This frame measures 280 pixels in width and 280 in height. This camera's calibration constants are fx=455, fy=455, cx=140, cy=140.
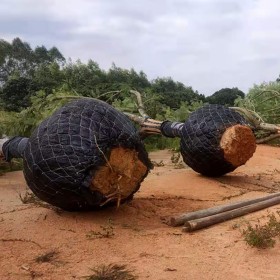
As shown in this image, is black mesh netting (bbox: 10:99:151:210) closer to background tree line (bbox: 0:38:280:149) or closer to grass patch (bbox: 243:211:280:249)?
grass patch (bbox: 243:211:280:249)

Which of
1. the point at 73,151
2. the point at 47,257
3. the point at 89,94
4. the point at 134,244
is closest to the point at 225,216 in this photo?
the point at 134,244

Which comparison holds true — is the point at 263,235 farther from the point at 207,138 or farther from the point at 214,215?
the point at 207,138

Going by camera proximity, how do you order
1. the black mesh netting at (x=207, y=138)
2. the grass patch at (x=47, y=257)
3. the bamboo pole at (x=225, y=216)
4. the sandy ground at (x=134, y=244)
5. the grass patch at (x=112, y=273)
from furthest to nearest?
1. the black mesh netting at (x=207, y=138)
2. the bamboo pole at (x=225, y=216)
3. the grass patch at (x=47, y=257)
4. the sandy ground at (x=134, y=244)
5. the grass patch at (x=112, y=273)

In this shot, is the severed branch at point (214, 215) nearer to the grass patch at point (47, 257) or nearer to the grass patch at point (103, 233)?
the grass patch at point (103, 233)

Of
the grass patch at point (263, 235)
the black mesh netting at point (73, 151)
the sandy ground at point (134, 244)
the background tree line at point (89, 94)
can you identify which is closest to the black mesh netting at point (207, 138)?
the sandy ground at point (134, 244)

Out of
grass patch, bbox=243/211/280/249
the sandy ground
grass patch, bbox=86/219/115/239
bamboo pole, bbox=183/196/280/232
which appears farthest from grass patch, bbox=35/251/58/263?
grass patch, bbox=243/211/280/249

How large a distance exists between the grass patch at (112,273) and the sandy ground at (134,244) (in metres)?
0.07

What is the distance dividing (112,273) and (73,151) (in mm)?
1140

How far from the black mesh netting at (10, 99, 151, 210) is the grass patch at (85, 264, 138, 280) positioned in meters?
0.83

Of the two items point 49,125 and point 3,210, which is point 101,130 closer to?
point 49,125

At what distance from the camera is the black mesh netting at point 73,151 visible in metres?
3.48

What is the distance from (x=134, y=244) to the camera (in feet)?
10.6

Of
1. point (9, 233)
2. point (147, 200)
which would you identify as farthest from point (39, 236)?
point (147, 200)

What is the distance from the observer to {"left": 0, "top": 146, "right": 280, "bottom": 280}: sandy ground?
109 inches
